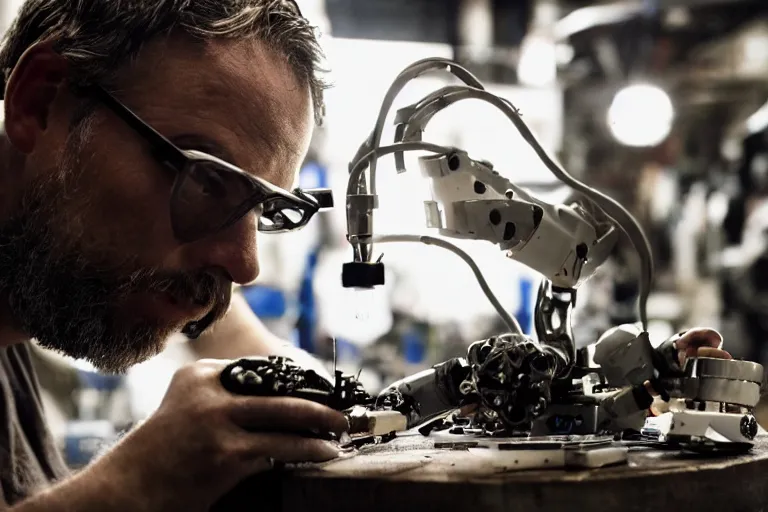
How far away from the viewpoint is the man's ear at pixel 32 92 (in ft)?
3.58

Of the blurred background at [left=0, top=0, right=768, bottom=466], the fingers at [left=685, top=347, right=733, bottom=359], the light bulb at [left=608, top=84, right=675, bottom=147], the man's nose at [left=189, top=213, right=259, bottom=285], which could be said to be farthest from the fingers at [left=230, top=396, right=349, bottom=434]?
Result: the light bulb at [left=608, top=84, right=675, bottom=147]

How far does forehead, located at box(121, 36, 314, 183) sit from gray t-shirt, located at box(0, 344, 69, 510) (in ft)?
1.77

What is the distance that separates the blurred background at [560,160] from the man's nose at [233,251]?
1168mm

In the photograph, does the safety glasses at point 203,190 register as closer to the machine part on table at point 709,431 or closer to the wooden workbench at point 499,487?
the wooden workbench at point 499,487

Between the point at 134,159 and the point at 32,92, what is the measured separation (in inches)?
7.3

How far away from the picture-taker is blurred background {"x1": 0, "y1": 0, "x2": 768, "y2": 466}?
2.63 meters

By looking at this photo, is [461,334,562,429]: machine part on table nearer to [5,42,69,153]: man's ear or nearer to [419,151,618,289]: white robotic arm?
[419,151,618,289]: white robotic arm

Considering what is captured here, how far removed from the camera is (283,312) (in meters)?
2.92

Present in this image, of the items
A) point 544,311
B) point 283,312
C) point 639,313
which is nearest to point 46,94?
point 544,311

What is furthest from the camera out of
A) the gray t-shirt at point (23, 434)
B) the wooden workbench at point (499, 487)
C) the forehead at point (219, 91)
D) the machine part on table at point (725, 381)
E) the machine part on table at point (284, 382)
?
the gray t-shirt at point (23, 434)

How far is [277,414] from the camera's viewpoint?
0.81 meters

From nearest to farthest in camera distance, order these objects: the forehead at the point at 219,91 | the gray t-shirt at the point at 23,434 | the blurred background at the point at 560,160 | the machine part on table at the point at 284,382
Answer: the machine part on table at the point at 284,382, the forehead at the point at 219,91, the gray t-shirt at the point at 23,434, the blurred background at the point at 560,160

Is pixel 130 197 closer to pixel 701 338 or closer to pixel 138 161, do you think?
pixel 138 161

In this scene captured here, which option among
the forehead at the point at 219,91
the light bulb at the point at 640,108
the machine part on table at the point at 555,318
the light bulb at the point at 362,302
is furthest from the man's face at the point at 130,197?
the light bulb at the point at 640,108
